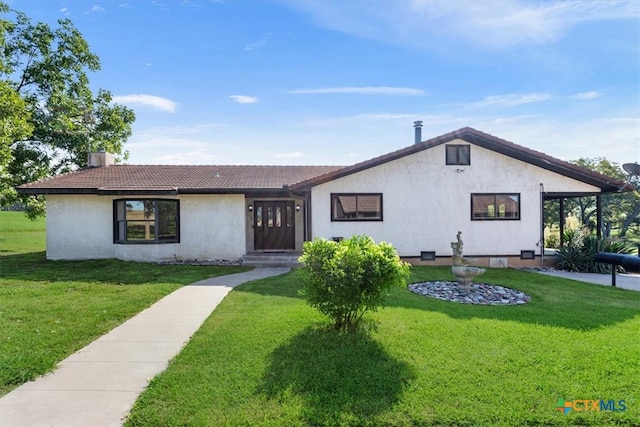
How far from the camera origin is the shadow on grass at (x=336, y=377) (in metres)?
3.38

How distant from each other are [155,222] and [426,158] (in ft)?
36.3

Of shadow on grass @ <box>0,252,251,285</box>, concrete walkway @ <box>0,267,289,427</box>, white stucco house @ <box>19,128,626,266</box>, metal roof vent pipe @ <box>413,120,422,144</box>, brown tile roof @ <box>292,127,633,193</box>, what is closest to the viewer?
concrete walkway @ <box>0,267,289,427</box>

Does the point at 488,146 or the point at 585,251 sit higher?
the point at 488,146

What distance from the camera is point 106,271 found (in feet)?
37.4

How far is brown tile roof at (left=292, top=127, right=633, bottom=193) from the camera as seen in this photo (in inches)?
491

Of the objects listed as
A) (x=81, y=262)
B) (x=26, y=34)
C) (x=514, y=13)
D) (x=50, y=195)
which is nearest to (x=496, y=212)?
(x=514, y=13)

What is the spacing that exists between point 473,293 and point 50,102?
23.8 meters

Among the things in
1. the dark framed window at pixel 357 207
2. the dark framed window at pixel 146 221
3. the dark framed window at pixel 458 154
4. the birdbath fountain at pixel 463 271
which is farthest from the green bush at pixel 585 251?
the dark framed window at pixel 146 221

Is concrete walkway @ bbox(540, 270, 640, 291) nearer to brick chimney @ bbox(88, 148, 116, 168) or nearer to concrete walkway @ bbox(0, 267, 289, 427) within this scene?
concrete walkway @ bbox(0, 267, 289, 427)

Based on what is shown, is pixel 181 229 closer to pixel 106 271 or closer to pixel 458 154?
pixel 106 271

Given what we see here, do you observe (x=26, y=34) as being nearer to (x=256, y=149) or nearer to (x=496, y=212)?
(x=256, y=149)

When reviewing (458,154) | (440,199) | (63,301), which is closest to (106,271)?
(63,301)

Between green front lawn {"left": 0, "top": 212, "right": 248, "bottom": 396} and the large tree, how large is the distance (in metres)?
8.30

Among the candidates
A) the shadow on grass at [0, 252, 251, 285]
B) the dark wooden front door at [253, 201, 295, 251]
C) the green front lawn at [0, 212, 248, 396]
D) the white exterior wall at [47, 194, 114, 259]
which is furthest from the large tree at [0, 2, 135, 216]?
the dark wooden front door at [253, 201, 295, 251]
